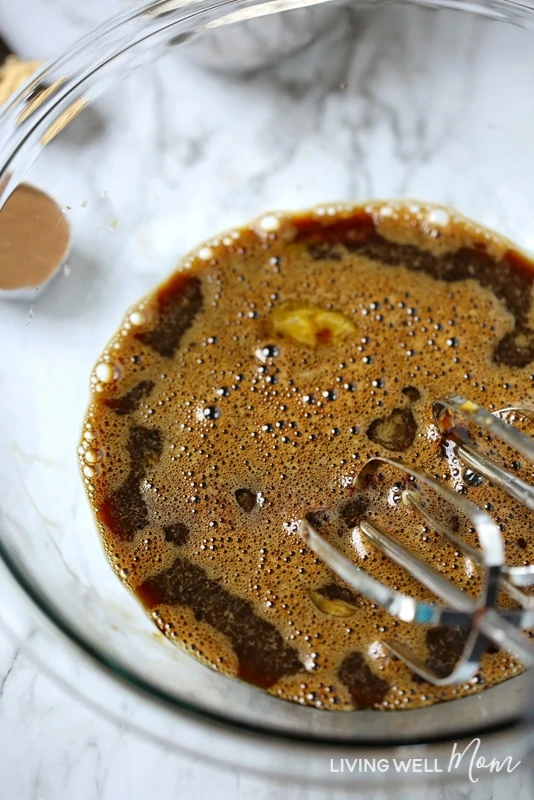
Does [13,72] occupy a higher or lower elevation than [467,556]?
higher

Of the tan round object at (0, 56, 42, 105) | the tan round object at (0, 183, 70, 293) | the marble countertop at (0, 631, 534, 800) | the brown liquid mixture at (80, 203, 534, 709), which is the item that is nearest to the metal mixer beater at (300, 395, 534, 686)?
the brown liquid mixture at (80, 203, 534, 709)

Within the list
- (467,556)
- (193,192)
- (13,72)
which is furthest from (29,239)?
(467,556)

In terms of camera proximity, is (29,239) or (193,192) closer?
(29,239)

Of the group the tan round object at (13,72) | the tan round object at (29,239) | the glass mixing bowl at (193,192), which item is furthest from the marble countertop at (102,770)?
the tan round object at (13,72)

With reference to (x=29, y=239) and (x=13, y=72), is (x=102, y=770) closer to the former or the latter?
(x=29, y=239)

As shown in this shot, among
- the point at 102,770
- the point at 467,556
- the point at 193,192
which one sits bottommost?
the point at 102,770

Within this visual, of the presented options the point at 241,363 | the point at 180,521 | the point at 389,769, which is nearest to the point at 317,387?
the point at 241,363

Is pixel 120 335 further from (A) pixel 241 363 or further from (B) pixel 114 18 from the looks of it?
(B) pixel 114 18

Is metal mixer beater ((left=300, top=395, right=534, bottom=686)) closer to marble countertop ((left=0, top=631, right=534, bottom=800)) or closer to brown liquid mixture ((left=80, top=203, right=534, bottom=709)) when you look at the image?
brown liquid mixture ((left=80, top=203, right=534, bottom=709))
